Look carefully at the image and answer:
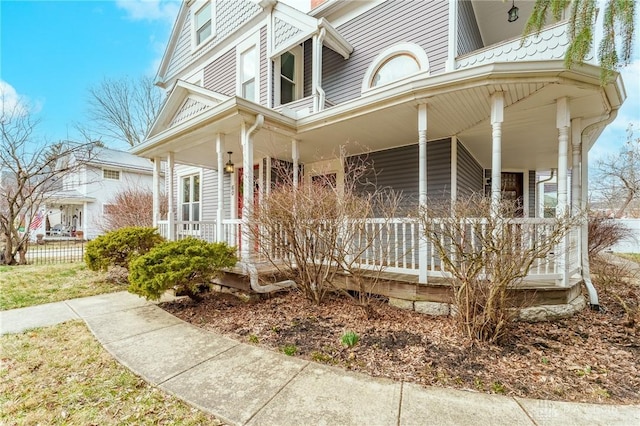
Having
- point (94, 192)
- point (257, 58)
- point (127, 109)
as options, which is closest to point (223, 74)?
point (257, 58)

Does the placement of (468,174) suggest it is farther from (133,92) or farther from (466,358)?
(133,92)

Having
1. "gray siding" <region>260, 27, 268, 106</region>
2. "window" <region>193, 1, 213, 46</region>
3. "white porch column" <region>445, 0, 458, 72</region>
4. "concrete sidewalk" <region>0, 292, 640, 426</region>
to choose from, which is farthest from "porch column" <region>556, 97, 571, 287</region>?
"window" <region>193, 1, 213, 46</region>

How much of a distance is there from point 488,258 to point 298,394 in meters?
2.37

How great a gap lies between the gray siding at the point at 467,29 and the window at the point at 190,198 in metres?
8.78

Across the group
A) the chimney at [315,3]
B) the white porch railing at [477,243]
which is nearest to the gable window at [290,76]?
the chimney at [315,3]

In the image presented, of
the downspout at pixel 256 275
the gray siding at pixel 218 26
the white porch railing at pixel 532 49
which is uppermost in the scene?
the gray siding at pixel 218 26

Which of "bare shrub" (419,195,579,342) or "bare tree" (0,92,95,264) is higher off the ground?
"bare tree" (0,92,95,264)

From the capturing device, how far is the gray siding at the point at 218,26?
28.4ft

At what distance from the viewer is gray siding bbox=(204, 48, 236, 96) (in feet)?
30.1

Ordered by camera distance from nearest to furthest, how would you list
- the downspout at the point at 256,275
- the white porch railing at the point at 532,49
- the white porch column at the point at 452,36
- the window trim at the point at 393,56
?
1. the white porch railing at the point at 532,49
2. the downspout at the point at 256,275
3. the white porch column at the point at 452,36
4. the window trim at the point at 393,56

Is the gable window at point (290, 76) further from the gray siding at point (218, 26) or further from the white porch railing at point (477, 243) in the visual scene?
the white porch railing at point (477, 243)

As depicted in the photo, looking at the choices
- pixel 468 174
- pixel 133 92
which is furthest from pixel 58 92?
pixel 468 174

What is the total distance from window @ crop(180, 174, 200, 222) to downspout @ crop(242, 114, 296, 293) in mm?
5971

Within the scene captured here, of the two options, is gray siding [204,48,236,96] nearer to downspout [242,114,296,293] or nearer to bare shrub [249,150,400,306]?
downspout [242,114,296,293]
